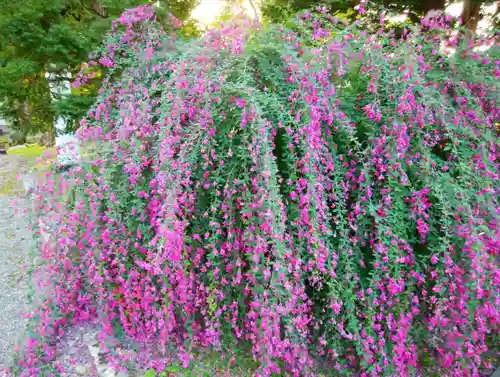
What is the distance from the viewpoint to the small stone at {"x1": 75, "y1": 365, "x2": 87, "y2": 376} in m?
2.17

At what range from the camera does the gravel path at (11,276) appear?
2.60 m

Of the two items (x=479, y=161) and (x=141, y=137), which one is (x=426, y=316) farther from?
(x=141, y=137)

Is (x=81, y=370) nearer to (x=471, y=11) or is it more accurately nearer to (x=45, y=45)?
(x=45, y=45)

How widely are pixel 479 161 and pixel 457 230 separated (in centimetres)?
44

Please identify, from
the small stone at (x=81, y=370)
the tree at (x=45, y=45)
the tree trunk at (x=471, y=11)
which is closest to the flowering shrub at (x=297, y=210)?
the small stone at (x=81, y=370)

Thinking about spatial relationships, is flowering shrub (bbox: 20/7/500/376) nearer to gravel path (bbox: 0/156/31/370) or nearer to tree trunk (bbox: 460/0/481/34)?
gravel path (bbox: 0/156/31/370)

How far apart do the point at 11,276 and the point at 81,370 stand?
6.52 ft

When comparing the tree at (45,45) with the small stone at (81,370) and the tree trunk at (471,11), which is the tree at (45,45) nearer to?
the small stone at (81,370)

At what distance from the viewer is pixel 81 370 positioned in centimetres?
219

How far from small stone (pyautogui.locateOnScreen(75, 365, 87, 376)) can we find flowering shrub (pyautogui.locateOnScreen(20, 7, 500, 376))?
18cm

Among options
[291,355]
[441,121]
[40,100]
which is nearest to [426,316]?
[291,355]

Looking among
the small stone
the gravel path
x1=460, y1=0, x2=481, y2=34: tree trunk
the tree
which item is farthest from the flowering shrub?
x1=460, y1=0, x2=481, y2=34: tree trunk

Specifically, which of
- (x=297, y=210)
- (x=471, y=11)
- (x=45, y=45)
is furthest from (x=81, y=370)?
(x=471, y=11)

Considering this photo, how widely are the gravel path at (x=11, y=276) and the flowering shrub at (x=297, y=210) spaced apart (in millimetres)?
546
